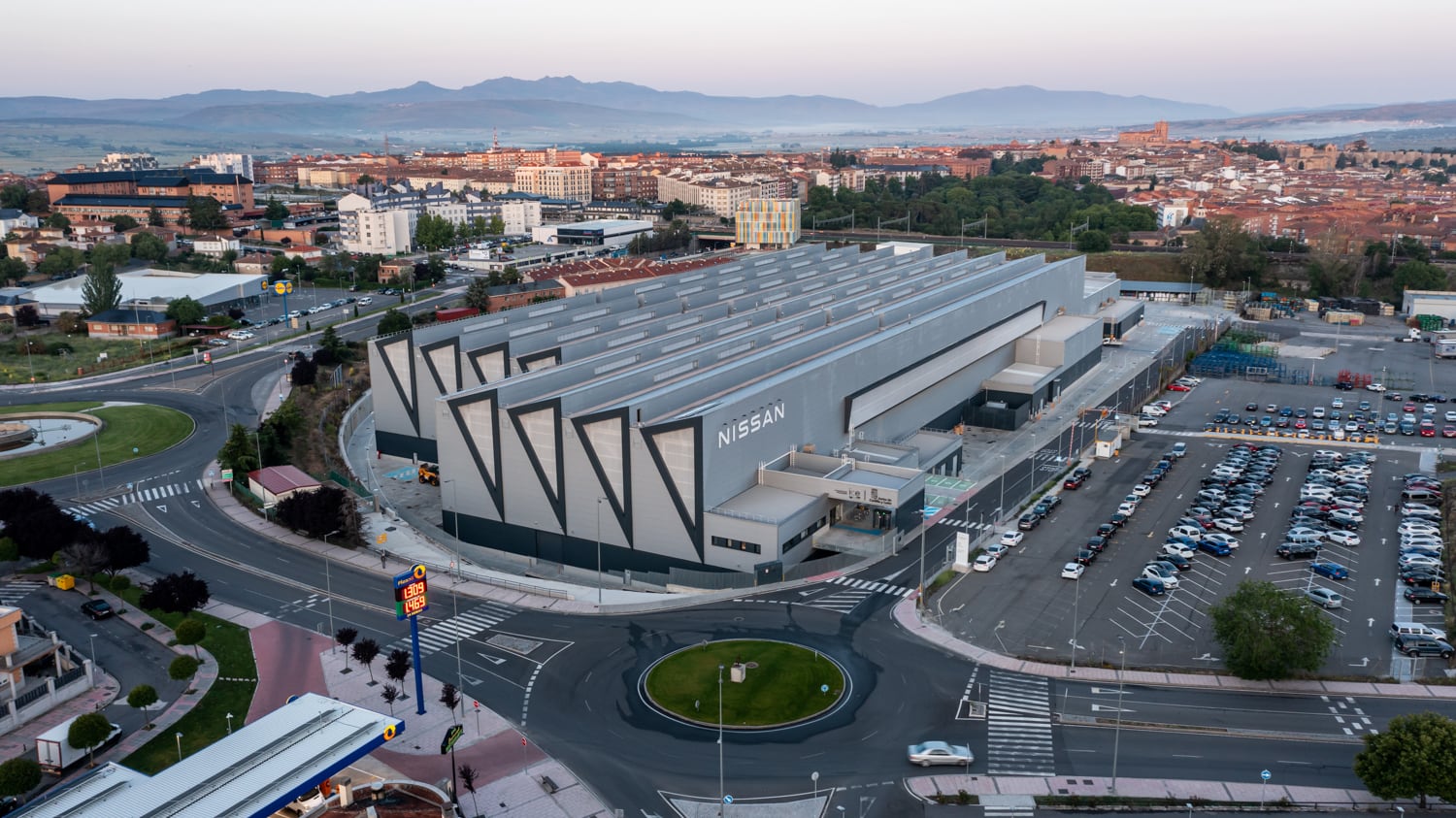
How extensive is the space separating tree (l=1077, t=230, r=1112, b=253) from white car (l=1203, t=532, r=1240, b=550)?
9999 cm

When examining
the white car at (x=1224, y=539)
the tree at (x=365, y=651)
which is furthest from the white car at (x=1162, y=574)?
the tree at (x=365, y=651)

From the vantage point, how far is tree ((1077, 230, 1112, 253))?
14775 cm

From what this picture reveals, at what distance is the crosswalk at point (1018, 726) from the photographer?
33938 millimetres

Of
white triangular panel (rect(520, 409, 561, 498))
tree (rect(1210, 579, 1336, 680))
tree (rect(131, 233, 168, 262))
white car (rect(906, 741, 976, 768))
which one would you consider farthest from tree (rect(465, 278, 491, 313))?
tree (rect(1210, 579, 1336, 680))

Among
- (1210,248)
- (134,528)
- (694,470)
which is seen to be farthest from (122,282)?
(1210,248)

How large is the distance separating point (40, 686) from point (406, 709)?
1294cm

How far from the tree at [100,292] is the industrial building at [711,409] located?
195 feet

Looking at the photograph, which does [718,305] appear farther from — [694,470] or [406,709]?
[406,709]

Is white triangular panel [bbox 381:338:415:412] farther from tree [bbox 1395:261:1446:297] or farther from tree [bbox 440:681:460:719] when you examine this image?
tree [bbox 1395:261:1446:297]

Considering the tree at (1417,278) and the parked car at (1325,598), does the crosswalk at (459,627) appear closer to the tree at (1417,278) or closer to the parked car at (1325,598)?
the parked car at (1325,598)

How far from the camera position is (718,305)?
81.8 meters

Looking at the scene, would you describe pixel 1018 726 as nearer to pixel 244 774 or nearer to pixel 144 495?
pixel 244 774

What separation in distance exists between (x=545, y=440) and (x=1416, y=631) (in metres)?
39.3

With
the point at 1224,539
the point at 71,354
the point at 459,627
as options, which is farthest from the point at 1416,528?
the point at 71,354
